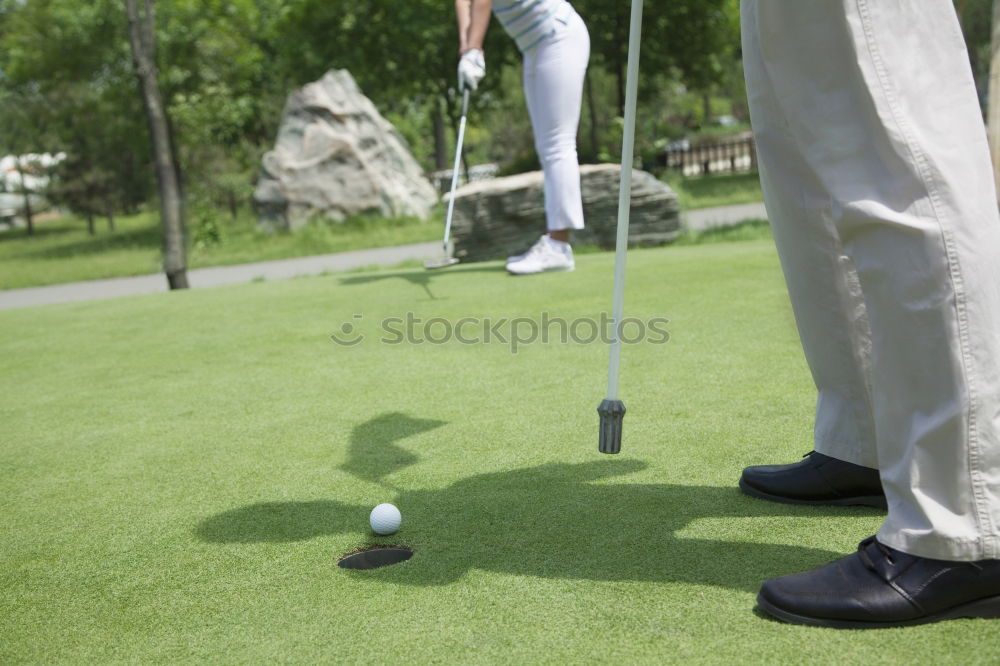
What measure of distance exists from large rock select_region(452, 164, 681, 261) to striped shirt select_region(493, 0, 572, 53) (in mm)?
2533

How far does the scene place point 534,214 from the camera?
7.88m

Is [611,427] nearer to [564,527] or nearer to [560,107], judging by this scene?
[564,527]

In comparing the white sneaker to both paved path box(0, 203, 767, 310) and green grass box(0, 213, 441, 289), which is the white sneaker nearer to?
paved path box(0, 203, 767, 310)

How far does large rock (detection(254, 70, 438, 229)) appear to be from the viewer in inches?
611

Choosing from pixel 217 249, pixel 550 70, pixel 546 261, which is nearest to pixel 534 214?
pixel 546 261

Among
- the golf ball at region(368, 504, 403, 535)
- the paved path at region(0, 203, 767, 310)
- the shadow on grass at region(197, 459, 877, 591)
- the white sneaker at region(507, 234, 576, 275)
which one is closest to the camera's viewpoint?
the shadow on grass at region(197, 459, 877, 591)

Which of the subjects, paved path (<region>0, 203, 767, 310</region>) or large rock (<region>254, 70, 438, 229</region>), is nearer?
paved path (<region>0, 203, 767, 310</region>)

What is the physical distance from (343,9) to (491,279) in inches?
744

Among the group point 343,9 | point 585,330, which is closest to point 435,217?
point 343,9

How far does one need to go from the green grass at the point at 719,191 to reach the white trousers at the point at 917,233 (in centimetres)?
1164

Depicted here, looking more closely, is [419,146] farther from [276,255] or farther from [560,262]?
[560,262]

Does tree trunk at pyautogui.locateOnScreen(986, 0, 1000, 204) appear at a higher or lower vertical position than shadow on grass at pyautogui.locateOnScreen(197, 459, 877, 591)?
higher

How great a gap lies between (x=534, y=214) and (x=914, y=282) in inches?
261

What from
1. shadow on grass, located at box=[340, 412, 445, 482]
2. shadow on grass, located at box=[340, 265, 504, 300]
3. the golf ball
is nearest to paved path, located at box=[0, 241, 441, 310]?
shadow on grass, located at box=[340, 265, 504, 300]
